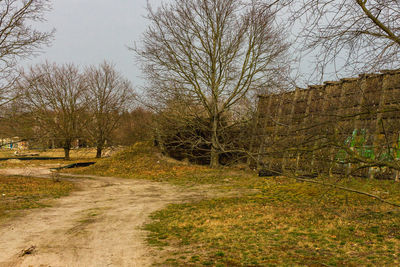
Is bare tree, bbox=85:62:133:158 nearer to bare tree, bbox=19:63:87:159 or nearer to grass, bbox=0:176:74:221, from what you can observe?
bare tree, bbox=19:63:87:159

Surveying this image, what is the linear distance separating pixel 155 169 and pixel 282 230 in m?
15.3

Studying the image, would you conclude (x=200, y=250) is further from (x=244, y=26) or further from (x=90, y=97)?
(x=90, y=97)

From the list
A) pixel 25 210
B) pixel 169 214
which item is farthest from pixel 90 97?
pixel 169 214

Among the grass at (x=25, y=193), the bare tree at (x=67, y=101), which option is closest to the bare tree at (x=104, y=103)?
the bare tree at (x=67, y=101)

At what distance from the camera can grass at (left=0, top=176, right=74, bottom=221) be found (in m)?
10.1

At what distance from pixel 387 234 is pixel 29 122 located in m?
13.0

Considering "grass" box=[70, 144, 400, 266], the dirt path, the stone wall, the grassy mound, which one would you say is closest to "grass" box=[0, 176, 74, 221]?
the dirt path

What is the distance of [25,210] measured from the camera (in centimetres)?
957

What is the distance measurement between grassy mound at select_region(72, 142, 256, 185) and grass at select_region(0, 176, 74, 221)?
5.12m

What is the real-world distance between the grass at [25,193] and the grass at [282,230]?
4.47 metres

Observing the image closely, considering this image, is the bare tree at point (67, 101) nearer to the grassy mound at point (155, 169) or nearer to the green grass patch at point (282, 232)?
the grassy mound at point (155, 169)

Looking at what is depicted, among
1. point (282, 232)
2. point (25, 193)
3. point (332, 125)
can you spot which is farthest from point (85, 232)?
Answer: point (25, 193)

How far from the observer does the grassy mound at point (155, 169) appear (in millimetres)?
16883

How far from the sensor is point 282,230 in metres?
6.64
